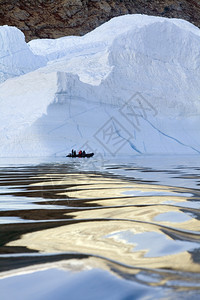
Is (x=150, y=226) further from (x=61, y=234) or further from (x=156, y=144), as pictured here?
(x=156, y=144)

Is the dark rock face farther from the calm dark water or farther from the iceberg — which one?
the calm dark water

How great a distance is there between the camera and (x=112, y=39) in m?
13.5

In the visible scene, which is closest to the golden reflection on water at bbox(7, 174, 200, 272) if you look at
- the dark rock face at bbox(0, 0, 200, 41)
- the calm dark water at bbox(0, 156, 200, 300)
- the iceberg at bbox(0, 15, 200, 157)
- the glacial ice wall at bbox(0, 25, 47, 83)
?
the calm dark water at bbox(0, 156, 200, 300)

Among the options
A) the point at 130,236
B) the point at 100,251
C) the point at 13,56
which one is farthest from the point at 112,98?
the point at 100,251

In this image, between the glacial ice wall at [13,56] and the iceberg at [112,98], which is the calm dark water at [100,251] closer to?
the iceberg at [112,98]

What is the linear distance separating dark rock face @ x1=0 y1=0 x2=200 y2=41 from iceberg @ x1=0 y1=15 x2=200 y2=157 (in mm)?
24611

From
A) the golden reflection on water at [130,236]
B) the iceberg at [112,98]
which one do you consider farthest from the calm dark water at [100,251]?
the iceberg at [112,98]

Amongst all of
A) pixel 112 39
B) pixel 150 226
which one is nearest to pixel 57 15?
pixel 112 39

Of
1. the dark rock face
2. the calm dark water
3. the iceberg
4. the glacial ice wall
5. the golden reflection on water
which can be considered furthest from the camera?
the dark rock face

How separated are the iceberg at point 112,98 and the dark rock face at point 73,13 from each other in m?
24.6

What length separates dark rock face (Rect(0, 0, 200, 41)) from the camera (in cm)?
3750

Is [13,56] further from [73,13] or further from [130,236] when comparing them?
[73,13]

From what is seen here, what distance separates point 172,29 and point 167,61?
1.23 m

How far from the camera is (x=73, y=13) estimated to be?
37.8 m
